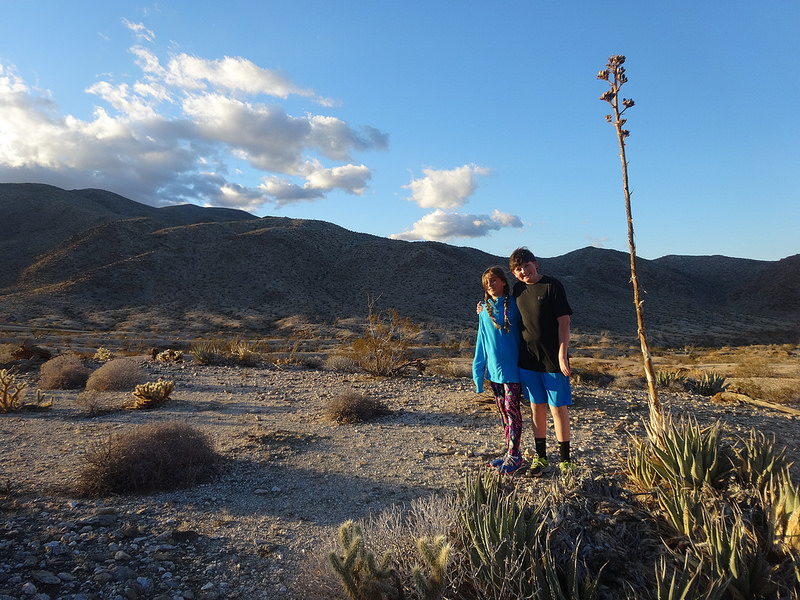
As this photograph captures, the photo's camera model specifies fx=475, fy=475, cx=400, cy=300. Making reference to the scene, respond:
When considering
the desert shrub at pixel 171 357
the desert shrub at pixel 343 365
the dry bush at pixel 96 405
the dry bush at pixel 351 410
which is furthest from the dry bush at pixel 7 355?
the dry bush at pixel 351 410

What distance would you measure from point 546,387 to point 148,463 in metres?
3.57

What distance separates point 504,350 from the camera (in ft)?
13.2

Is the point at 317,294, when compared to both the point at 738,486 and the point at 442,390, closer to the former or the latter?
the point at 442,390

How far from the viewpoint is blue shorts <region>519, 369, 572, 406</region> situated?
3832 mm

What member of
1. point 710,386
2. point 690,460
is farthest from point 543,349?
point 710,386

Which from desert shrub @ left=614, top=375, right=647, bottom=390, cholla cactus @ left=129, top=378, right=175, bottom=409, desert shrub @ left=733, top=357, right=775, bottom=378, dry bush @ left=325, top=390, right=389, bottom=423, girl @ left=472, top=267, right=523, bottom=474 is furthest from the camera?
desert shrub @ left=733, top=357, right=775, bottom=378

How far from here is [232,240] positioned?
51.1 metres

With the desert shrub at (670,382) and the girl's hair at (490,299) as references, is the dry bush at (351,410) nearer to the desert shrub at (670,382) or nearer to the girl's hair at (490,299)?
the girl's hair at (490,299)

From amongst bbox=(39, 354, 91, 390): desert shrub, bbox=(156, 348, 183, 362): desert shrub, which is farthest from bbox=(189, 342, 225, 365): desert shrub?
bbox=(39, 354, 91, 390): desert shrub

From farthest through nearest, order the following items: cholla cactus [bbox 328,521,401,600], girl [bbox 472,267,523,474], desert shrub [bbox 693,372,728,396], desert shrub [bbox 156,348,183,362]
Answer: desert shrub [bbox 156,348,183,362], desert shrub [bbox 693,372,728,396], girl [bbox 472,267,523,474], cholla cactus [bbox 328,521,401,600]

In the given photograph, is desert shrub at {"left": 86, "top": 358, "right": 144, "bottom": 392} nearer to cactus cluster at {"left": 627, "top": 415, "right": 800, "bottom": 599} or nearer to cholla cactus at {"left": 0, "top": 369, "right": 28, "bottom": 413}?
cholla cactus at {"left": 0, "top": 369, "right": 28, "bottom": 413}

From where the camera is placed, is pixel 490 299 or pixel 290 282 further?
pixel 290 282

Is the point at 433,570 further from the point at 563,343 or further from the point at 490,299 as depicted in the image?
the point at 490,299

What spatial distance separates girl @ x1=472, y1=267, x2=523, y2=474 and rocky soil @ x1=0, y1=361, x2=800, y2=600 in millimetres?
345
